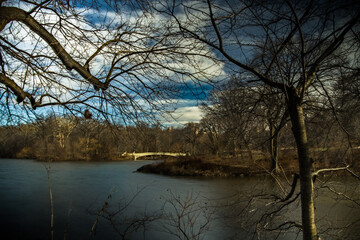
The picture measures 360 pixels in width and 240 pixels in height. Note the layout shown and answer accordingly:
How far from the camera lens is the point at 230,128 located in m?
3.40

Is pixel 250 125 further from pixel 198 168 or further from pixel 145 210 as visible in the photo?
pixel 198 168

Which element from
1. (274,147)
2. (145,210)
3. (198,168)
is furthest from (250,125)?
(198,168)

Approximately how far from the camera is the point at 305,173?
6.63ft

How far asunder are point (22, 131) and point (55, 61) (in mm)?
1263

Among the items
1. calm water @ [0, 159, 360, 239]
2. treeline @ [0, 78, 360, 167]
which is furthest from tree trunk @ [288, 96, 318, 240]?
calm water @ [0, 159, 360, 239]

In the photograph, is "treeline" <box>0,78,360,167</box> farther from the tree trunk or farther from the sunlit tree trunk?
the tree trunk

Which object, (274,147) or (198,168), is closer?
(274,147)

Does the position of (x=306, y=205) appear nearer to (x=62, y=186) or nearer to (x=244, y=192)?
(x=244, y=192)

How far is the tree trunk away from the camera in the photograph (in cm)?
201

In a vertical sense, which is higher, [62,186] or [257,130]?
[257,130]

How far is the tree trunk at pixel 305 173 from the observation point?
6.61 feet

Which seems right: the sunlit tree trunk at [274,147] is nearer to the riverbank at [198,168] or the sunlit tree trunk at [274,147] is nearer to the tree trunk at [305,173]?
the tree trunk at [305,173]

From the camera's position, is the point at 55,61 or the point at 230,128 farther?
the point at 230,128

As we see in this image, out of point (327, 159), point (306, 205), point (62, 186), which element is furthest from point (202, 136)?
point (306, 205)
